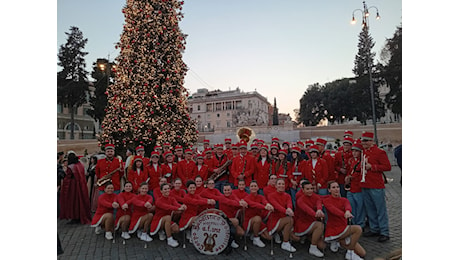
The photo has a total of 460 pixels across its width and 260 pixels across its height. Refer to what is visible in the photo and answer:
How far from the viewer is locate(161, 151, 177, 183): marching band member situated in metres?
6.07

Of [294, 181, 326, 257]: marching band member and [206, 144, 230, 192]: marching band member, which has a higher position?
[206, 144, 230, 192]: marching band member

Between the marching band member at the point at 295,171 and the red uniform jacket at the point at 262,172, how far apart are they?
18.8 inches

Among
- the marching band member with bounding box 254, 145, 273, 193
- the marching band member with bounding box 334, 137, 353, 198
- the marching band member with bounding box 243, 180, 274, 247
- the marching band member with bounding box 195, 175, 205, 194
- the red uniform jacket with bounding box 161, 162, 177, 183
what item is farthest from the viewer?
the red uniform jacket with bounding box 161, 162, 177, 183

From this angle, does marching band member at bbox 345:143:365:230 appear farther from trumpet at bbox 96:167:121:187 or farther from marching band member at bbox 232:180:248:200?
trumpet at bbox 96:167:121:187

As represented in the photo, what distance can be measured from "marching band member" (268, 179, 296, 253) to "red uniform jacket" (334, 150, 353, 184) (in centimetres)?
166

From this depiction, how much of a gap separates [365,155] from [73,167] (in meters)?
6.30

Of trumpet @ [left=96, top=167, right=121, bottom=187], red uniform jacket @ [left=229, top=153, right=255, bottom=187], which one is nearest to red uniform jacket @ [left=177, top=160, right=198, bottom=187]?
red uniform jacket @ [left=229, top=153, right=255, bottom=187]

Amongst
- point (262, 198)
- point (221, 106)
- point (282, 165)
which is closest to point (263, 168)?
point (282, 165)

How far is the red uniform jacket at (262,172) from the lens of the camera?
5.61 meters

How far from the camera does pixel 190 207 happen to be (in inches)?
186

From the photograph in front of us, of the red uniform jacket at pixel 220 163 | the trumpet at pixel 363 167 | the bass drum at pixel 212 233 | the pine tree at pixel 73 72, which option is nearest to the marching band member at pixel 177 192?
the bass drum at pixel 212 233

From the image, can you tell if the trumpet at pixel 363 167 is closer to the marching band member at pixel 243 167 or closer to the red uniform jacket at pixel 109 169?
the marching band member at pixel 243 167

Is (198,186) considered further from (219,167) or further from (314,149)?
(314,149)

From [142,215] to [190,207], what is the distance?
96 centimetres
